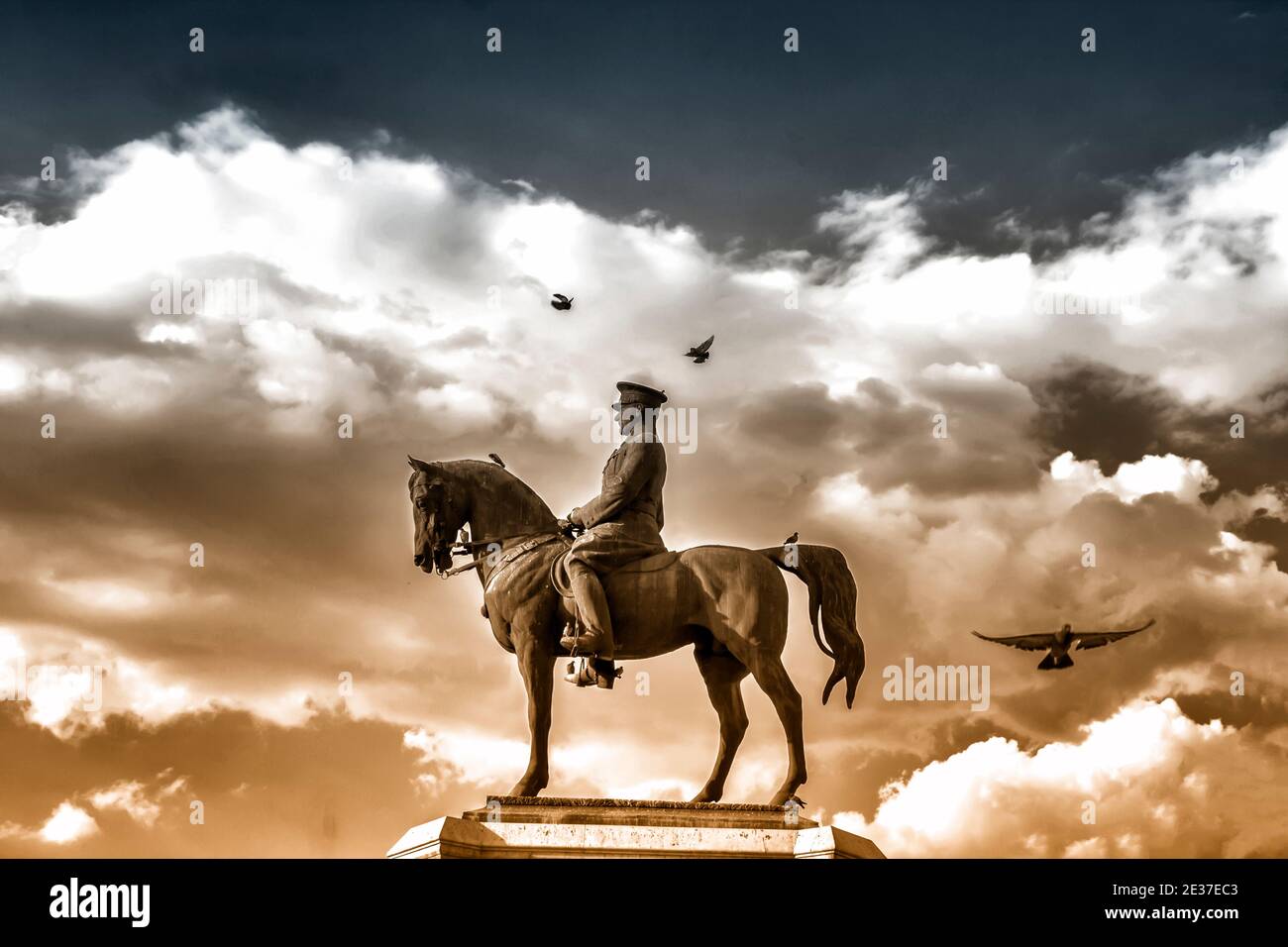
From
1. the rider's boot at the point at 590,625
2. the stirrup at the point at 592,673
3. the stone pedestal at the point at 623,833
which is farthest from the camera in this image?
the stirrup at the point at 592,673

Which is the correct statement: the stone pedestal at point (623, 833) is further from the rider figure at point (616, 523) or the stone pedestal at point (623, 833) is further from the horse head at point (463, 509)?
the horse head at point (463, 509)

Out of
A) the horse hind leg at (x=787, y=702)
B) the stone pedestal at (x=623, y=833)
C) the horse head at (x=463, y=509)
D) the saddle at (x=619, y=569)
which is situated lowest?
the stone pedestal at (x=623, y=833)

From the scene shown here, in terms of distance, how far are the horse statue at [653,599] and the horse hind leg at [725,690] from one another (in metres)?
0.01

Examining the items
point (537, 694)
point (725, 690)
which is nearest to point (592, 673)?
point (537, 694)

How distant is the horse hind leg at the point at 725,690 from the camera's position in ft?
59.0

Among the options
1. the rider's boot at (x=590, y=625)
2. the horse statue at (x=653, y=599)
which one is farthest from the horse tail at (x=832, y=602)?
the rider's boot at (x=590, y=625)

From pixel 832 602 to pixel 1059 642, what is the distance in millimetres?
2470

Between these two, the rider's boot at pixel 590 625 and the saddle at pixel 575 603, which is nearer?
the rider's boot at pixel 590 625

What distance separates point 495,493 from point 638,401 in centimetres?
188

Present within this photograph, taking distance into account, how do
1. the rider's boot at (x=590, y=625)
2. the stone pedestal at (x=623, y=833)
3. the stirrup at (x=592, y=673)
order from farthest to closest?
the stirrup at (x=592, y=673), the rider's boot at (x=590, y=625), the stone pedestal at (x=623, y=833)

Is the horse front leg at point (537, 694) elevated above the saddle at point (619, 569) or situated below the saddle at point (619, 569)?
below

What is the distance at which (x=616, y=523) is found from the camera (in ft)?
59.1
